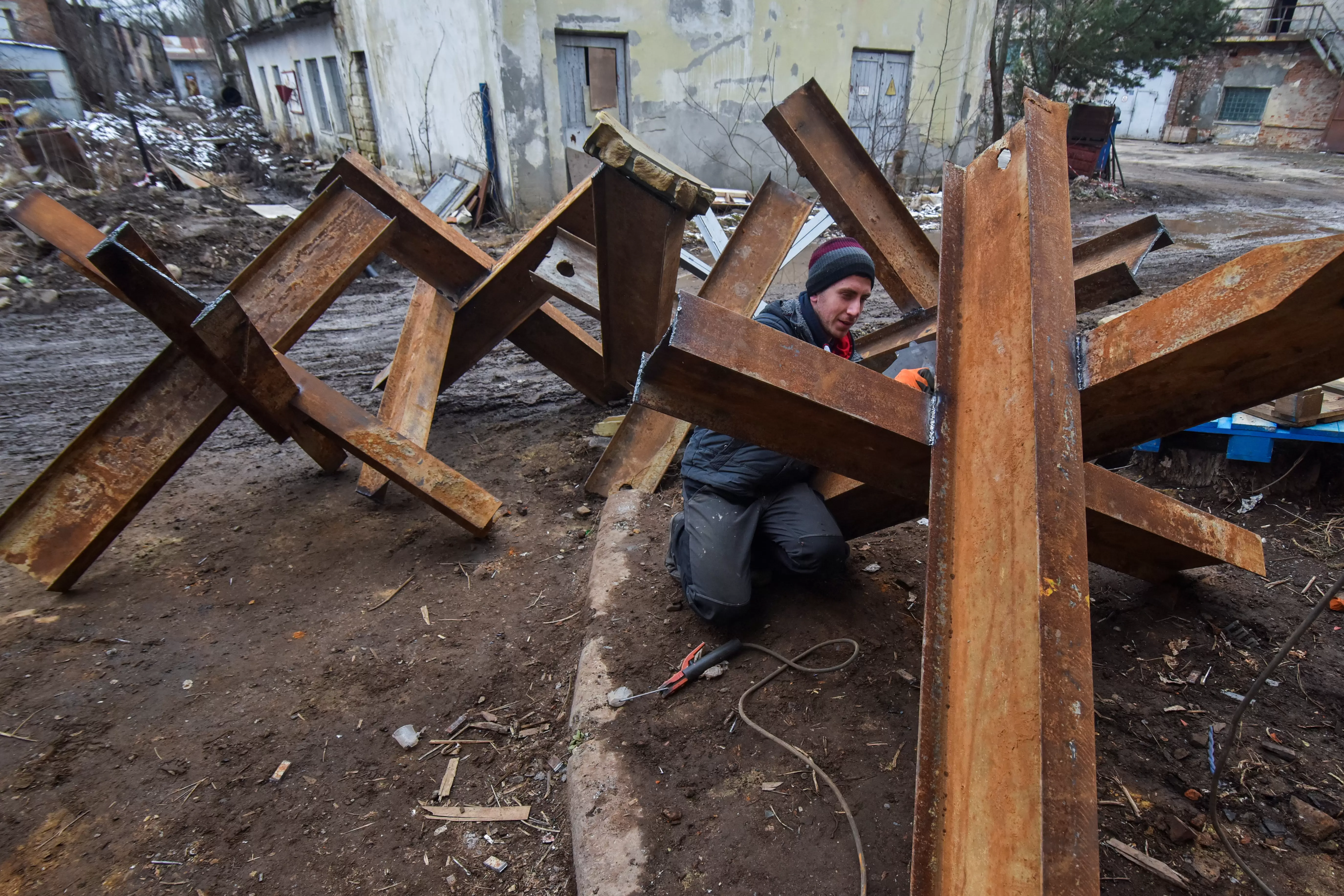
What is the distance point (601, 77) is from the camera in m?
11.1

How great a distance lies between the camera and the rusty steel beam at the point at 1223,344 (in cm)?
114

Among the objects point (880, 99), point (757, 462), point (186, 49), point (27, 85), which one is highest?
point (186, 49)

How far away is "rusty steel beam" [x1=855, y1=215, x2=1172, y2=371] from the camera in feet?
10.6

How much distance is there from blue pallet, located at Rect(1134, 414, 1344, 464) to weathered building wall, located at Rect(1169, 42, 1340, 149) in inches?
1132

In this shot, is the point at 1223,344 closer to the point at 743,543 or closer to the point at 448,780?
the point at 743,543

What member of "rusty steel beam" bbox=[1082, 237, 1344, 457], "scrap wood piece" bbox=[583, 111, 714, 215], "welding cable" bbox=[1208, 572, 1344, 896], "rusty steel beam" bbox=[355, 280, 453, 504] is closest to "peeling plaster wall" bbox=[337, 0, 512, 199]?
"rusty steel beam" bbox=[355, 280, 453, 504]

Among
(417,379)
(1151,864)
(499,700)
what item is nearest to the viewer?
(1151,864)

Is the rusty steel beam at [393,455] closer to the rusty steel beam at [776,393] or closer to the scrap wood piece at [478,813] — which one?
the scrap wood piece at [478,813]

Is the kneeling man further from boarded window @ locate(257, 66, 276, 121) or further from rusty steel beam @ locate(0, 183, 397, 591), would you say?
boarded window @ locate(257, 66, 276, 121)

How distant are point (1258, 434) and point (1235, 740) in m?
1.94

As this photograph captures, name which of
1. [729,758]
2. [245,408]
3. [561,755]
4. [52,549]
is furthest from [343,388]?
[729,758]

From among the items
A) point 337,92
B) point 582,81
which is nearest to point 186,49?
point 337,92

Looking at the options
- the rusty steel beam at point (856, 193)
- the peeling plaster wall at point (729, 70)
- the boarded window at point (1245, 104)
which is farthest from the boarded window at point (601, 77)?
the boarded window at point (1245, 104)

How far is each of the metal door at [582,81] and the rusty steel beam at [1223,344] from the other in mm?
10786
